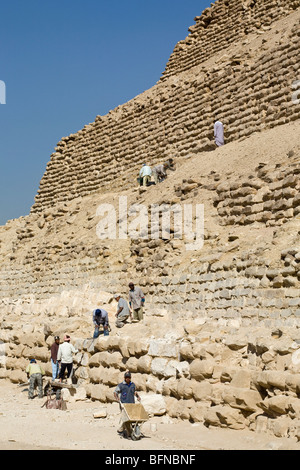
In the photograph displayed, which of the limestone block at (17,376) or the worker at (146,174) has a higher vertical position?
the worker at (146,174)

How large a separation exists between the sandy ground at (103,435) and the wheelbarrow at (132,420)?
11 cm

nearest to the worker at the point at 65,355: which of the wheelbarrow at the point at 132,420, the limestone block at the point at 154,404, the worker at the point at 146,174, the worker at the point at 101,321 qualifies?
the worker at the point at 101,321

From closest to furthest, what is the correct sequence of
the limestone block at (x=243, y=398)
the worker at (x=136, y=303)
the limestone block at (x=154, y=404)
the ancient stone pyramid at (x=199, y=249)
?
the limestone block at (x=243, y=398) → the ancient stone pyramid at (x=199, y=249) → the limestone block at (x=154, y=404) → the worker at (x=136, y=303)

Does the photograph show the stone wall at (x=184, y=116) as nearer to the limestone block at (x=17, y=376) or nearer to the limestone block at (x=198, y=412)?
the limestone block at (x=17, y=376)

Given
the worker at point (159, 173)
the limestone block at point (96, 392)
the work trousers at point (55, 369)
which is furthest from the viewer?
the worker at point (159, 173)

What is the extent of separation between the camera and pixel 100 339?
10.5 metres

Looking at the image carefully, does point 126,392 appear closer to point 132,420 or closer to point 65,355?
point 132,420

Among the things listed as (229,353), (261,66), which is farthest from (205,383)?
(261,66)

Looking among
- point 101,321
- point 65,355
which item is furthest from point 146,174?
point 65,355

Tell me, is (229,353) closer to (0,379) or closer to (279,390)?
(279,390)

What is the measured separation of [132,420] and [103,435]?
1.84 ft

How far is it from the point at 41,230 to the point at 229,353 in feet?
56.1

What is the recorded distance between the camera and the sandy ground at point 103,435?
679 centimetres
